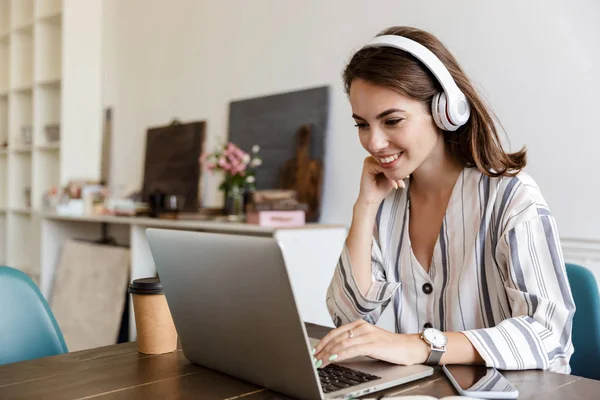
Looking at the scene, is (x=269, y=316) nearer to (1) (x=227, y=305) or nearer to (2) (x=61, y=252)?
(1) (x=227, y=305)

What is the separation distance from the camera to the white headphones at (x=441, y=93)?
1.38 m

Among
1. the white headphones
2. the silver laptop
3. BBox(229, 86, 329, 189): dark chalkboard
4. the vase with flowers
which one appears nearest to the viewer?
the silver laptop

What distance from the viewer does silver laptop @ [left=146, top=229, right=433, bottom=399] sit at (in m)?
0.85

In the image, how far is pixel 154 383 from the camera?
102 centimetres

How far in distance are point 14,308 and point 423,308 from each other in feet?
3.40

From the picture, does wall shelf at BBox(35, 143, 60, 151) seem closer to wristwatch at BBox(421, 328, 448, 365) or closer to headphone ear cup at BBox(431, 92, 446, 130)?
headphone ear cup at BBox(431, 92, 446, 130)

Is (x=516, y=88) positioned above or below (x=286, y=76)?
below

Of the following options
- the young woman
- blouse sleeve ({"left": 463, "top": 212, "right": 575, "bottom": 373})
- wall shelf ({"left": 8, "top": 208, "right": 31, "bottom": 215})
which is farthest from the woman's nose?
wall shelf ({"left": 8, "top": 208, "right": 31, "bottom": 215})

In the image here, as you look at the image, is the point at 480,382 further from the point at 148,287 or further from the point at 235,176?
the point at 235,176

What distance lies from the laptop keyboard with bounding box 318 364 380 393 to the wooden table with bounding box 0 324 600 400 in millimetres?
→ 48

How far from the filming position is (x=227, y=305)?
3.13 feet

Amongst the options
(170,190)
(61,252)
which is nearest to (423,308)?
(170,190)

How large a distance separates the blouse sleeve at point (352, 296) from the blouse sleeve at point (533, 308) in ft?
1.02

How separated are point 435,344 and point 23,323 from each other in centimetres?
103
